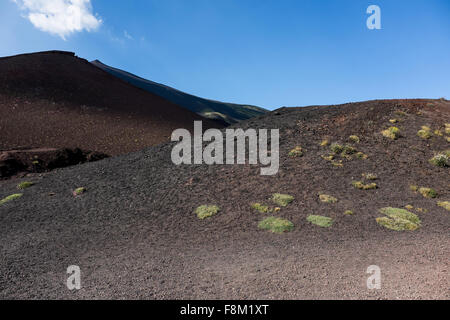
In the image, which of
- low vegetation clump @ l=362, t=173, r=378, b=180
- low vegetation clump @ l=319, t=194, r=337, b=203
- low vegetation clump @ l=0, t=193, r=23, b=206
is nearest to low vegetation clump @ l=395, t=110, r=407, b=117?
low vegetation clump @ l=362, t=173, r=378, b=180

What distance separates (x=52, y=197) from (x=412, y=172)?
19680 mm

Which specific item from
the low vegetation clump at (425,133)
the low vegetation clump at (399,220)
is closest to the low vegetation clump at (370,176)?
the low vegetation clump at (399,220)

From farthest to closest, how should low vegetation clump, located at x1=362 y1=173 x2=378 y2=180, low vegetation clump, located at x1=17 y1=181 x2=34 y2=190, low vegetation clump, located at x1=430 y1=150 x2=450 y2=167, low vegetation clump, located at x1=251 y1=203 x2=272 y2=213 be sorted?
low vegetation clump, located at x1=17 y1=181 x2=34 y2=190, low vegetation clump, located at x1=430 y1=150 x2=450 y2=167, low vegetation clump, located at x1=362 y1=173 x2=378 y2=180, low vegetation clump, located at x1=251 y1=203 x2=272 y2=213

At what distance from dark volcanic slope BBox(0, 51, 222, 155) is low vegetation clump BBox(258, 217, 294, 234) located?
22.4m

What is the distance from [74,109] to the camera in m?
39.5

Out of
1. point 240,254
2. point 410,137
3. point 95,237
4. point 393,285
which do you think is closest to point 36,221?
point 95,237

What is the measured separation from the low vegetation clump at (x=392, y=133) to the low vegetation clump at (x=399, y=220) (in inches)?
330

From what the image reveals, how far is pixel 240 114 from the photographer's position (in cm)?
16612

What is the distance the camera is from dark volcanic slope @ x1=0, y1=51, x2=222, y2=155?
103ft

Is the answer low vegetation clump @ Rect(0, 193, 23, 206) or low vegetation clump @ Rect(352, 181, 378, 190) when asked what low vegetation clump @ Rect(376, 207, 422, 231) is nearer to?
low vegetation clump @ Rect(352, 181, 378, 190)

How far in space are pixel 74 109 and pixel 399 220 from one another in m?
40.5

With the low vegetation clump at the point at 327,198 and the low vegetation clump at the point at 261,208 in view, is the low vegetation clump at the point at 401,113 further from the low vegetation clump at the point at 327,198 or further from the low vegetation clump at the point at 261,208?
the low vegetation clump at the point at 261,208

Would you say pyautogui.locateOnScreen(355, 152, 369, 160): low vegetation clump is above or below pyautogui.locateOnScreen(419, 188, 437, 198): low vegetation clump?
above

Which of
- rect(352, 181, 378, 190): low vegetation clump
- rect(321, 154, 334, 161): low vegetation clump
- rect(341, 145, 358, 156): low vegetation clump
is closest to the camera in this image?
rect(352, 181, 378, 190): low vegetation clump
